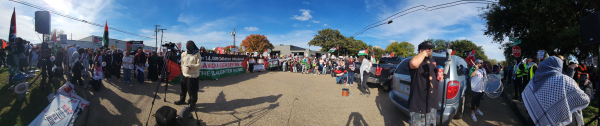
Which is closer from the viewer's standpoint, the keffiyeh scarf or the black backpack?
the keffiyeh scarf

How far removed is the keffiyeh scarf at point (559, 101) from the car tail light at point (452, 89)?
85cm

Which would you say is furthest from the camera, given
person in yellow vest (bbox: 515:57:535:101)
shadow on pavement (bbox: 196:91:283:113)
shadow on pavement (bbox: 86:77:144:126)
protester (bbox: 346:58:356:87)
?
protester (bbox: 346:58:356:87)

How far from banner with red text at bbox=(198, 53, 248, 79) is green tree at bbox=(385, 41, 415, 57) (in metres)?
77.5

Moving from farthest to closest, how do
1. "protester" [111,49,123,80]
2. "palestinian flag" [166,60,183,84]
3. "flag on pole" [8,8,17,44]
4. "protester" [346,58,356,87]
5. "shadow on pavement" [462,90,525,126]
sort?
"protester" [346,58,356,87]
"protester" [111,49,123,80]
"palestinian flag" [166,60,183,84]
"flag on pole" [8,8,17,44]
"shadow on pavement" [462,90,525,126]

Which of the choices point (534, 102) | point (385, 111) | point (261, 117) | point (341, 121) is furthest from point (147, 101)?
point (534, 102)

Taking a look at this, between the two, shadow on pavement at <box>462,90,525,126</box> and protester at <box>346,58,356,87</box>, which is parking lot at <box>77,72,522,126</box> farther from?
protester at <box>346,58,356,87</box>

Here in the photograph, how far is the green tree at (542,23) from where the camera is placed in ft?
24.4

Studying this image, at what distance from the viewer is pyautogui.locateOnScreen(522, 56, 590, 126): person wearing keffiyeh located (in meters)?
2.35

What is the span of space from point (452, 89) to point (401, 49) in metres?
85.0

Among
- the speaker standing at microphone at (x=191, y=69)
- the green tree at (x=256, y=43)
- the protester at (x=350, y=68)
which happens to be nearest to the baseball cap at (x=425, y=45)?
the speaker standing at microphone at (x=191, y=69)

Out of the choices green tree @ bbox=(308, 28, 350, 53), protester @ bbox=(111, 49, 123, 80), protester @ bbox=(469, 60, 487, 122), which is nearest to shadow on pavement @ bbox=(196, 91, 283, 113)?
protester @ bbox=(469, 60, 487, 122)

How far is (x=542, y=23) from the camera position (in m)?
8.22

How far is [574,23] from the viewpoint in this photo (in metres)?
7.92

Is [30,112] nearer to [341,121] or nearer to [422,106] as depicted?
[341,121]
